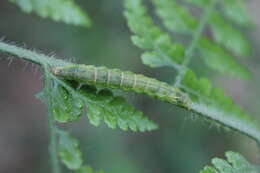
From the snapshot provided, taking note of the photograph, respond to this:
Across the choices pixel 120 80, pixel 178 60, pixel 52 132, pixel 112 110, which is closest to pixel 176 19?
pixel 178 60

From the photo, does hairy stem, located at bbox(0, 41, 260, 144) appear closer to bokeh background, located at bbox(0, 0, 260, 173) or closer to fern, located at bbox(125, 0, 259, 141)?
fern, located at bbox(125, 0, 259, 141)

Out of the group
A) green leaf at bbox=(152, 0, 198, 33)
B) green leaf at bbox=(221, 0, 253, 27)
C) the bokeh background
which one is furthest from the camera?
the bokeh background

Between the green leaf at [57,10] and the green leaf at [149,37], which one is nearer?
the green leaf at [149,37]

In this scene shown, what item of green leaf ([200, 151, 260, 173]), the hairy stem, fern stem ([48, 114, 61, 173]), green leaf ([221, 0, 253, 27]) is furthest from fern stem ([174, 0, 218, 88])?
fern stem ([48, 114, 61, 173])

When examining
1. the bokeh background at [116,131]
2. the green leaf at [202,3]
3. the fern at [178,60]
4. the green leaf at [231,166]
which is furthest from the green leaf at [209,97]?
the bokeh background at [116,131]

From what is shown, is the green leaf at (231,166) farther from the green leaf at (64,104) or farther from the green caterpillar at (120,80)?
the green leaf at (64,104)

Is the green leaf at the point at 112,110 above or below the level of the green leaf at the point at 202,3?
below
